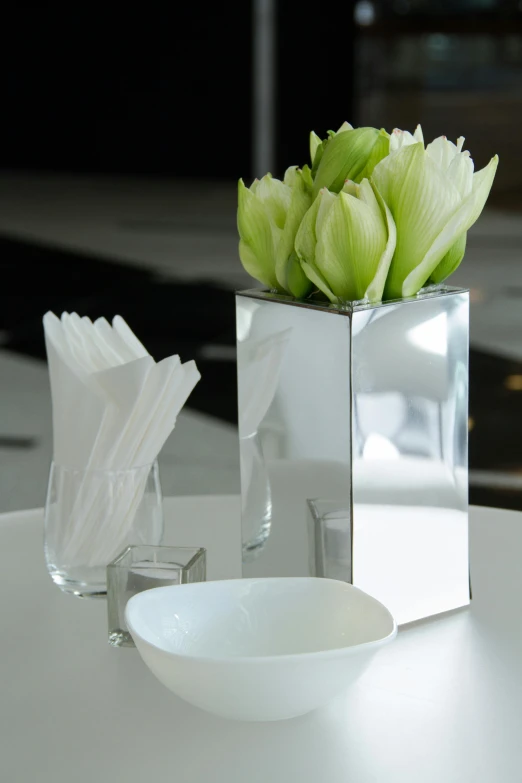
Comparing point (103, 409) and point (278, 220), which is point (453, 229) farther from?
point (103, 409)

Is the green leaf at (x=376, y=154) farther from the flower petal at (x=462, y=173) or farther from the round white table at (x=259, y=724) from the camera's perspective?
the round white table at (x=259, y=724)

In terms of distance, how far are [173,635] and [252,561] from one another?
106 millimetres

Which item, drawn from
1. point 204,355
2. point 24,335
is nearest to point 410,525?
point 204,355

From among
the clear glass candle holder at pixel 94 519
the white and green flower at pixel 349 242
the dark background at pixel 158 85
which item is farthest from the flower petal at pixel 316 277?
the dark background at pixel 158 85

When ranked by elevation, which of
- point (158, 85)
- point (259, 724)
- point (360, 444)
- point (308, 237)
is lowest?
point (259, 724)

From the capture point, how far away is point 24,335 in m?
3.19

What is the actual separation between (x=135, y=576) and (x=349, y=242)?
20 cm

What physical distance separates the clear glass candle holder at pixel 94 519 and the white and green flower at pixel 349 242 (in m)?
0.15

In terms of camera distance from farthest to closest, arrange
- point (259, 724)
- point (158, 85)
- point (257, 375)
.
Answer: point (158, 85), point (257, 375), point (259, 724)

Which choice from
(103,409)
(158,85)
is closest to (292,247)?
(103,409)

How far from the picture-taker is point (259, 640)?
514 mm

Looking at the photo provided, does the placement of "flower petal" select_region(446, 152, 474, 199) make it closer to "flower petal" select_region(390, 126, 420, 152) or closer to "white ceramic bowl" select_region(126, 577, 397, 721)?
"flower petal" select_region(390, 126, 420, 152)

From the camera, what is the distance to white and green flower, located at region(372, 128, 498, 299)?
0.52m

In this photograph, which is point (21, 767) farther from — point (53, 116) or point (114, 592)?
point (53, 116)
